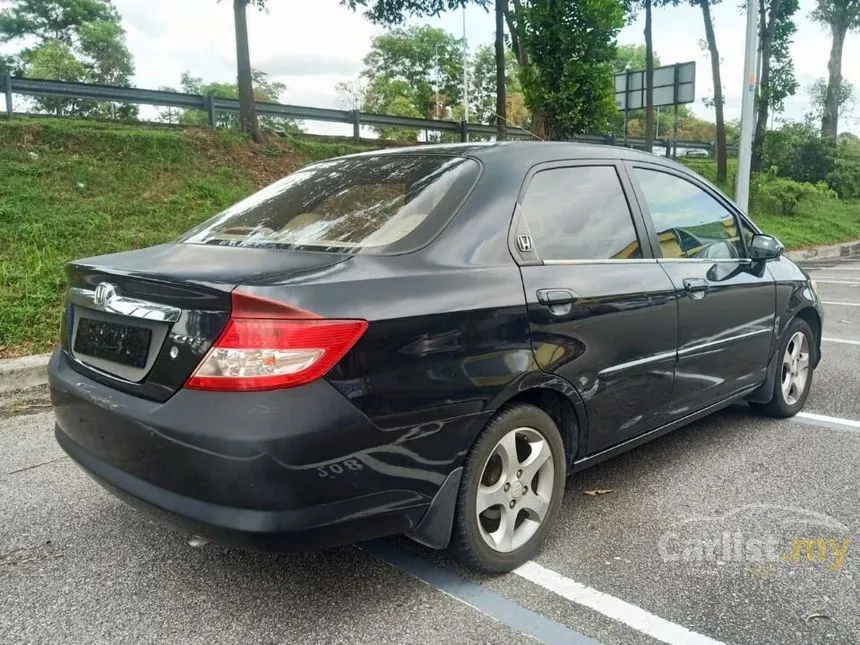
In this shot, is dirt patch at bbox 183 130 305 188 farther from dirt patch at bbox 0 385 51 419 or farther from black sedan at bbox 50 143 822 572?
black sedan at bbox 50 143 822 572

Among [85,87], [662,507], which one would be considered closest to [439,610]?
[662,507]

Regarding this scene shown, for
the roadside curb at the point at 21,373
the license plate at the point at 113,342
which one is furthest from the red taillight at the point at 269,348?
the roadside curb at the point at 21,373

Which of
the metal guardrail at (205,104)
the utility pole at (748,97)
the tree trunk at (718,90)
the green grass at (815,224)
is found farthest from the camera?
the tree trunk at (718,90)

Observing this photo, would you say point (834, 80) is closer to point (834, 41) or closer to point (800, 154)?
point (834, 41)

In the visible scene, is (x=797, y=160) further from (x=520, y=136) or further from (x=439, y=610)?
(x=439, y=610)

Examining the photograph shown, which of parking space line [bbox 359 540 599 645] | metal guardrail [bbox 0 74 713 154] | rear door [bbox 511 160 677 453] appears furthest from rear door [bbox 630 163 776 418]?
metal guardrail [bbox 0 74 713 154]

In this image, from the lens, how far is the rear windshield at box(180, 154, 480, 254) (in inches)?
96.7

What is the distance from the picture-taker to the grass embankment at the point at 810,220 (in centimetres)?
1850

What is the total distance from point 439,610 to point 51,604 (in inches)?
53.4

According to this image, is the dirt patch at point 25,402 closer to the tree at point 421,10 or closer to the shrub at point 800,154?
the tree at point 421,10

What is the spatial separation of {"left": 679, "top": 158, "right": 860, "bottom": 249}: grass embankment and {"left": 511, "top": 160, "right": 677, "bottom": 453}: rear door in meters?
15.9

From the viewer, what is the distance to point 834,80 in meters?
35.3

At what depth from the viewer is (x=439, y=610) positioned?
2.38 metres

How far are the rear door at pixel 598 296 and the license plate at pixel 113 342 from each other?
1328mm
